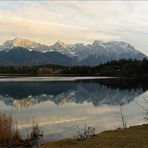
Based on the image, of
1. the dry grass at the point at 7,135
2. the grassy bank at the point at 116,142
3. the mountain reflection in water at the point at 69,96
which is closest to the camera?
the grassy bank at the point at 116,142

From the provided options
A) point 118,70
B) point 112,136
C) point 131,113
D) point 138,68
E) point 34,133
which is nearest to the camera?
point 112,136

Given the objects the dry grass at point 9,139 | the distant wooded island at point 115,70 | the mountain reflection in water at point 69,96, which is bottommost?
the dry grass at point 9,139

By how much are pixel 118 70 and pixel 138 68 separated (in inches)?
551

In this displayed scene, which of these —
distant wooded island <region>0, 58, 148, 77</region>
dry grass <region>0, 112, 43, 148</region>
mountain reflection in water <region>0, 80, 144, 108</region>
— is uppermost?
distant wooded island <region>0, 58, 148, 77</region>

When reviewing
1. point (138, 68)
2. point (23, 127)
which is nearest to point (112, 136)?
point (23, 127)

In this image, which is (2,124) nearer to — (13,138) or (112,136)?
(13,138)

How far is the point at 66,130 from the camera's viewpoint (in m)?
20.2

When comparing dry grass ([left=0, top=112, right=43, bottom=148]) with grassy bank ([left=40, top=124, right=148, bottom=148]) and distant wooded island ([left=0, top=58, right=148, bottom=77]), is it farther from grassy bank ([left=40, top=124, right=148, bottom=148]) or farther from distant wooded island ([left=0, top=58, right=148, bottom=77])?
distant wooded island ([left=0, top=58, right=148, bottom=77])

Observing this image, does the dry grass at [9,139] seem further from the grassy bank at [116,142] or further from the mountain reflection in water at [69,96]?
the mountain reflection in water at [69,96]

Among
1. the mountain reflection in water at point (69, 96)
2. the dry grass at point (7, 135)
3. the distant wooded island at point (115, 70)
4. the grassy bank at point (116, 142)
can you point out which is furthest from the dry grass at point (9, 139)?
the distant wooded island at point (115, 70)

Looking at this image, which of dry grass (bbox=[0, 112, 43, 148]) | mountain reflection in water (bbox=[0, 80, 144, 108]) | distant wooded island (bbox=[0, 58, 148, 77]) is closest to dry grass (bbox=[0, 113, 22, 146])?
dry grass (bbox=[0, 112, 43, 148])

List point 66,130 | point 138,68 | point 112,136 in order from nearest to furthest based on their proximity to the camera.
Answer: point 112,136 < point 66,130 < point 138,68

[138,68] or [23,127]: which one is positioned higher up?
[138,68]

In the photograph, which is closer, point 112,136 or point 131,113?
point 112,136
